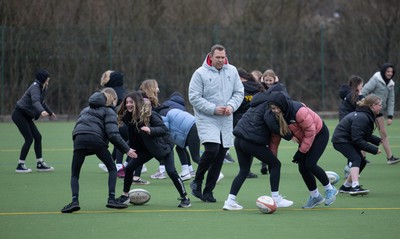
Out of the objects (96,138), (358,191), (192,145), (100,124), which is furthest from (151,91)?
(358,191)

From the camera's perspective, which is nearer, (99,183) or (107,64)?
(99,183)

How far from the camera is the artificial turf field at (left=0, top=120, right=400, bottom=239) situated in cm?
921

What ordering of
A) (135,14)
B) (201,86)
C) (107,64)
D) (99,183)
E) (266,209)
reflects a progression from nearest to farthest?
(266,209) → (201,86) → (99,183) → (107,64) → (135,14)

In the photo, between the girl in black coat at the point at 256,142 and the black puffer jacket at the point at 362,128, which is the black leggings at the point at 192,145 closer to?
the black puffer jacket at the point at 362,128

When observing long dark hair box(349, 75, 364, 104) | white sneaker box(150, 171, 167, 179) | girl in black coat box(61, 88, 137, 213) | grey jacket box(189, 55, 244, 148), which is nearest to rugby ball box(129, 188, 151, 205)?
girl in black coat box(61, 88, 137, 213)

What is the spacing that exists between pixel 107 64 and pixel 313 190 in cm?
1975

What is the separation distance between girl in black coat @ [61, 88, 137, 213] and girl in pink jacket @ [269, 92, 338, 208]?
6.11 feet

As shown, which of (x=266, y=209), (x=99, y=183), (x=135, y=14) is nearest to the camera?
(x=266, y=209)

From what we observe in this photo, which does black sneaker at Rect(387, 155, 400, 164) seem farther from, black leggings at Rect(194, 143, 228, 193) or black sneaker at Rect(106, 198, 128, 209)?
black sneaker at Rect(106, 198, 128, 209)

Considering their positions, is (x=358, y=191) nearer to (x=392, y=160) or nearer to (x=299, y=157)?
(x=299, y=157)

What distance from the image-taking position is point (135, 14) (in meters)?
31.9

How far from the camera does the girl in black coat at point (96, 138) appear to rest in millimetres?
10672

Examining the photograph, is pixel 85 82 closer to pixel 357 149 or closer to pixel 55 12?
pixel 55 12

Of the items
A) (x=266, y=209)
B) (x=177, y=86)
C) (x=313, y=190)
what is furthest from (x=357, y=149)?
(x=177, y=86)
